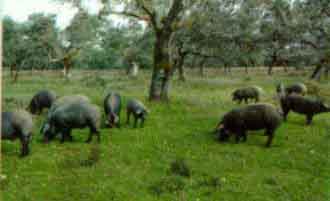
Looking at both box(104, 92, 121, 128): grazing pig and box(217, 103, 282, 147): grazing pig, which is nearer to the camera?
box(217, 103, 282, 147): grazing pig

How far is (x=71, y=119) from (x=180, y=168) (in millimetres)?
4623

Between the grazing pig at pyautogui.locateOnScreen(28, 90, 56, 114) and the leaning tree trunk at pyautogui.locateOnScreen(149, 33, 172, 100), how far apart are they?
18.9ft

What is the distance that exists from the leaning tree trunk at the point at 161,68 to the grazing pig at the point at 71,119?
933cm

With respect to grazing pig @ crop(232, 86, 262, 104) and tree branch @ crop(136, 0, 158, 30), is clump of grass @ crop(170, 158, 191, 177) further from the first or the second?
grazing pig @ crop(232, 86, 262, 104)

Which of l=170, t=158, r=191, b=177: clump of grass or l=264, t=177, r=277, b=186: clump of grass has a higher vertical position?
l=170, t=158, r=191, b=177: clump of grass

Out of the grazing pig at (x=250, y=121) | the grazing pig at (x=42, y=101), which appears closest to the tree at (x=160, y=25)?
the grazing pig at (x=42, y=101)

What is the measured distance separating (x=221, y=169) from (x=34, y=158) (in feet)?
16.9

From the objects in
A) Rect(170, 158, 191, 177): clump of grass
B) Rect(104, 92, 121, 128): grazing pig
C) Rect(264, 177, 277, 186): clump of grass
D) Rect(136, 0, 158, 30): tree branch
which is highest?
Rect(136, 0, 158, 30): tree branch

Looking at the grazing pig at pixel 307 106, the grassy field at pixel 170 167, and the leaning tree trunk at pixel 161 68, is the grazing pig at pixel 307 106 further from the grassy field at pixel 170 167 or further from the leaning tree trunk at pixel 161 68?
the leaning tree trunk at pixel 161 68

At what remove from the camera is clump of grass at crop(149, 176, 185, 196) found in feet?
30.3

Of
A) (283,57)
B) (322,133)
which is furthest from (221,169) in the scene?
(283,57)

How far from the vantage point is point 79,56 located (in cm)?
6081

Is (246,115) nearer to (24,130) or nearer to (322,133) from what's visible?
(322,133)

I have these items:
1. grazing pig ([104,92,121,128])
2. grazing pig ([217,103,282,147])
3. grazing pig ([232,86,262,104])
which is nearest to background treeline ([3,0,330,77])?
grazing pig ([232,86,262,104])
